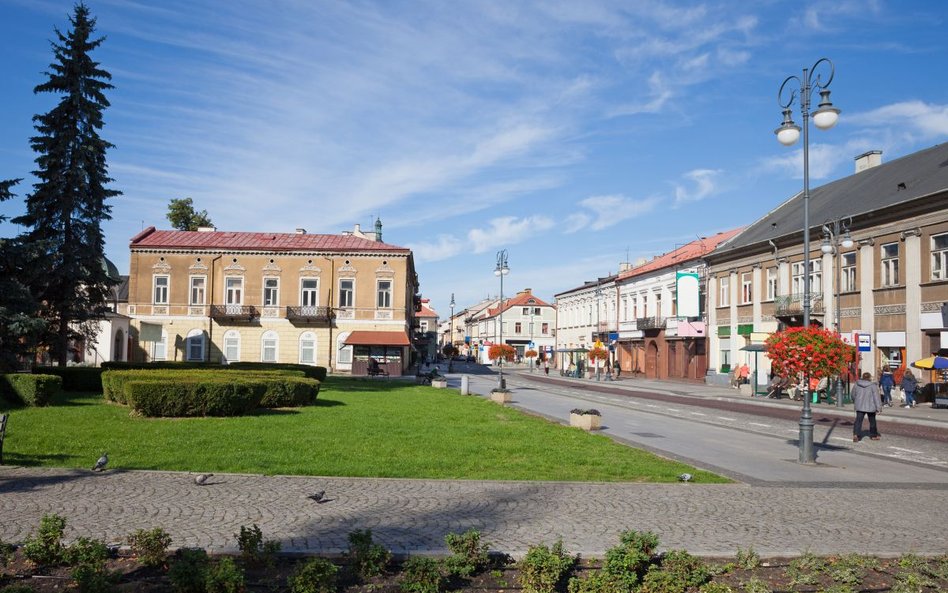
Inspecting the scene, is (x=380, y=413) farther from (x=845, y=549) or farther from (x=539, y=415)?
(x=845, y=549)

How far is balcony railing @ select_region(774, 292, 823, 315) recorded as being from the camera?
38.6 m

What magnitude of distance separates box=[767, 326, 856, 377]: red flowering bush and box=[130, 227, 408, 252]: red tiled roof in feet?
126

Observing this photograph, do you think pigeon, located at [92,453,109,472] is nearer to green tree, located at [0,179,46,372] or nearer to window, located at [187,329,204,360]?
green tree, located at [0,179,46,372]

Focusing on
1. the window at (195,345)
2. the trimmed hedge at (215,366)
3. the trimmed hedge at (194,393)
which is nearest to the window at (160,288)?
the window at (195,345)

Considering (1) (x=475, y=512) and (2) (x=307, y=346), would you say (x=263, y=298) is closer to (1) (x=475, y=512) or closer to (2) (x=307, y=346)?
(2) (x=307, y=346)

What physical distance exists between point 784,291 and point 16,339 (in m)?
36.1

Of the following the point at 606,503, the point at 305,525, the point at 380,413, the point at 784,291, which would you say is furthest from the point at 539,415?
the point at 784,291

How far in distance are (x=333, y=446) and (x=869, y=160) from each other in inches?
1603

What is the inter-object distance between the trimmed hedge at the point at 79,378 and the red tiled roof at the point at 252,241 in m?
26.5

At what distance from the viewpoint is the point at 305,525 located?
7.91 m

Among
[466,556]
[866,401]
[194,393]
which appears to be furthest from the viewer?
[866,401]

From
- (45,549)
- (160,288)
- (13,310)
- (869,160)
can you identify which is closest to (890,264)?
(869,160)

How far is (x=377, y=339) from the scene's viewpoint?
167 feet

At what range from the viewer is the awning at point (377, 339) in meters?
50.0
